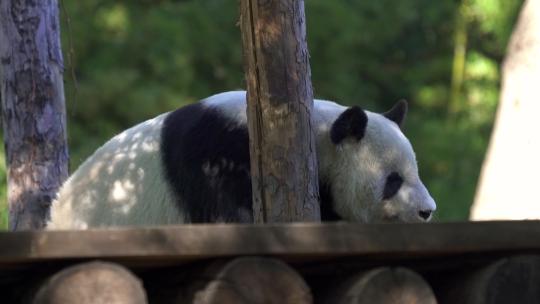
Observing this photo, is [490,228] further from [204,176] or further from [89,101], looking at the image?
[89,101]

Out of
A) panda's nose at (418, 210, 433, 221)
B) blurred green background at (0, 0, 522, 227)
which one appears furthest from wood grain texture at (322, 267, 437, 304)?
blurred green background at (0, 0, 522, 227)

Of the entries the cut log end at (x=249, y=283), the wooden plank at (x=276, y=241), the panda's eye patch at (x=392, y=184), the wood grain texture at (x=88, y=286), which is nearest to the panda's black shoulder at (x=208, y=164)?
the panda's eye patch at (x=392, y=184)

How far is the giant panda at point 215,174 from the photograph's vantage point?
18.6ft

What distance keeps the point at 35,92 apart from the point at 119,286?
3279mm

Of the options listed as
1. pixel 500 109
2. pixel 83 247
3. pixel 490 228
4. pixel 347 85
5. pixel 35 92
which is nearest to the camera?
pixel 83 247

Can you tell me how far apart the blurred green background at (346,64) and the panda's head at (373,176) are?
30.3 ft

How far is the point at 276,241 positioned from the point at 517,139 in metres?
4.32

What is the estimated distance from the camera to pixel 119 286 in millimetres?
3361

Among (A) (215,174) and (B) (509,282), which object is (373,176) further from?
(B) (509,282)

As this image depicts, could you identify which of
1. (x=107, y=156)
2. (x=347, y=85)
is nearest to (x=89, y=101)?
(x=347, y=85)

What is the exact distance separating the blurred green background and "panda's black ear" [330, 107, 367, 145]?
367 inches

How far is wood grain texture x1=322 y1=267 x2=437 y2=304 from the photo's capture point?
3.64 m

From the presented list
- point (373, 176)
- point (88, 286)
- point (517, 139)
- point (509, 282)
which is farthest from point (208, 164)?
point (517, 139)

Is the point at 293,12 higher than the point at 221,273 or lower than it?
higher
